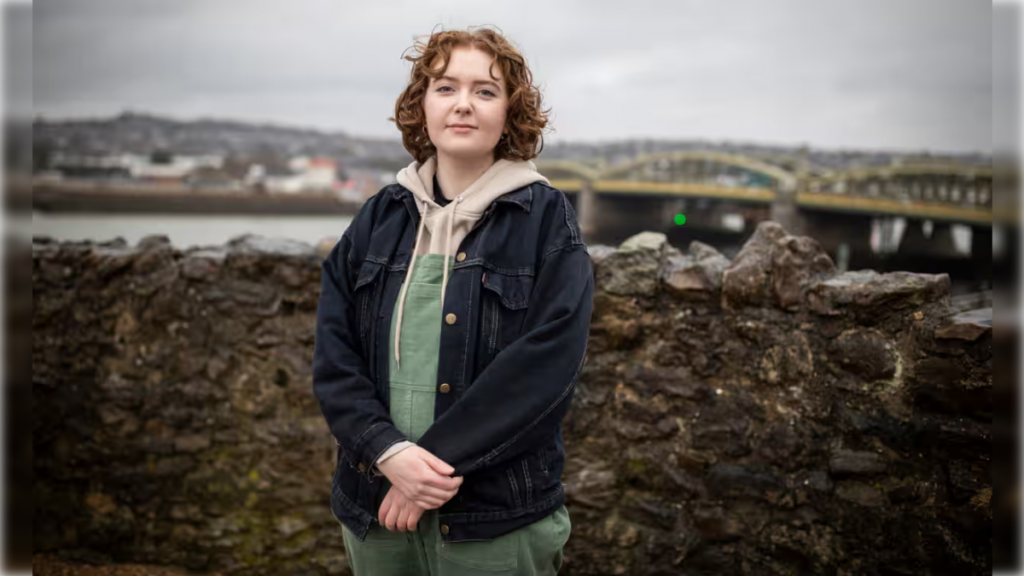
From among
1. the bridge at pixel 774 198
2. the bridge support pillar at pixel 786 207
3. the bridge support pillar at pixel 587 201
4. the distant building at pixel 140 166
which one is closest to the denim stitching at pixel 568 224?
the distant building at pixel 140 166

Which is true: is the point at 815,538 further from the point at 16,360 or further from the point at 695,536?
the point at 16,360

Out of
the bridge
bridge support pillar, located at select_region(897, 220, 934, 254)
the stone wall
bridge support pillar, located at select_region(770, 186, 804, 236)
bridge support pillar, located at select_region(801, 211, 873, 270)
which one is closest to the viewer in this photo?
the stone wall

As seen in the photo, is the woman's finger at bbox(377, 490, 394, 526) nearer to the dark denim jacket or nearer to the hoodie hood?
the dark denim jacket

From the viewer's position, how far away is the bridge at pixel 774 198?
12922mm

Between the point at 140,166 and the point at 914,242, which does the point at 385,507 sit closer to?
the point at 140,166

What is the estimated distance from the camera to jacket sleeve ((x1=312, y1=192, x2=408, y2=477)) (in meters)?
1.76

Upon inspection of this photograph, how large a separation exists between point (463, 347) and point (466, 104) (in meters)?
0.60

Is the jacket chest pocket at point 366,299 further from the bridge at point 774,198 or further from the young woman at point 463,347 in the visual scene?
the bridge at point 774,198

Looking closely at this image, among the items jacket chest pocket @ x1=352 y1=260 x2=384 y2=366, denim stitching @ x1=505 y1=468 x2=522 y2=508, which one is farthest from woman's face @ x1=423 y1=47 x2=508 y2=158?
denim stitching @ x1=505 y1=468 x2=522 y2=508

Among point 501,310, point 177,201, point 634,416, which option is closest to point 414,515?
point 501,310

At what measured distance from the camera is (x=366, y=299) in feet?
6.39

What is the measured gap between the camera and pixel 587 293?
73.5 inches

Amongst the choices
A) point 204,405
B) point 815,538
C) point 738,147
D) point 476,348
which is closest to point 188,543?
point 204,405

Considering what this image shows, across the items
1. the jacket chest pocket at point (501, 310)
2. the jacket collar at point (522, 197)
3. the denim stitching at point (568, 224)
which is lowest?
the jacket chest pocket at point (501, 310)
